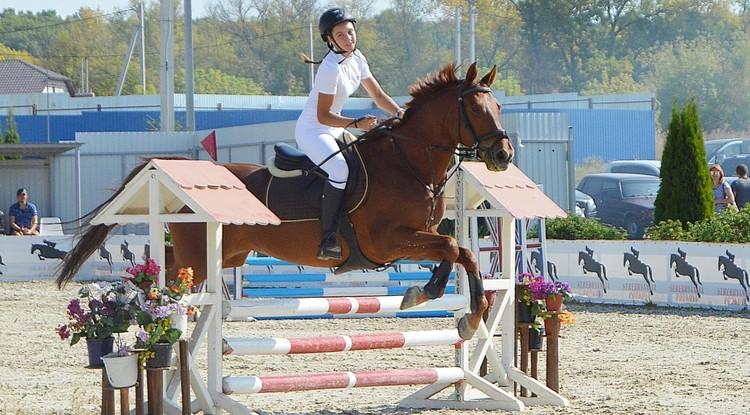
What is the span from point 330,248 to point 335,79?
100 cm

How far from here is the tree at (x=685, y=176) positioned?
16312 millimetres

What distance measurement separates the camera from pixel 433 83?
757cm

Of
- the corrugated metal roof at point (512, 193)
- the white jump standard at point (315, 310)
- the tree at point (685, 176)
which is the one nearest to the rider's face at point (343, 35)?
the white jump standard at point (315, 310)

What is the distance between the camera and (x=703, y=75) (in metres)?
70.0

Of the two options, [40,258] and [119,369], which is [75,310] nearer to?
[119,369]

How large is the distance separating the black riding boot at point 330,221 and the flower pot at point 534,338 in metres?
1.53

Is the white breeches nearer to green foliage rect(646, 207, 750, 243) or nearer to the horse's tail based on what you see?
the horse's tail

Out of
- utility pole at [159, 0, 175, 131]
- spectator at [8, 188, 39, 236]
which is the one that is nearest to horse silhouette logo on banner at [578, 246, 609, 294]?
spectator at [8, 188, 39, 236]

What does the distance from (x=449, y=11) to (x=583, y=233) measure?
6214 cm

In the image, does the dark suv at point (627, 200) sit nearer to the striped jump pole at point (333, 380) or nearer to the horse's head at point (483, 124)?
the striped jump pole at point (333, 380)

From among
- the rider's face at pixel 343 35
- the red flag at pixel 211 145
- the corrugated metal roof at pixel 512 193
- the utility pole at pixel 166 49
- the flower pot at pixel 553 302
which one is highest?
the utility pole at pixel 166 49

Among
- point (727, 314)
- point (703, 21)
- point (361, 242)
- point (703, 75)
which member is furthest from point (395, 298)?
point (703, 21)

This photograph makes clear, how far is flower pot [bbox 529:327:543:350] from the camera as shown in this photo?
8125 millimetres

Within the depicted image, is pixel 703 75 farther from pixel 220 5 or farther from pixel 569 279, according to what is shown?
pixel 569 279
